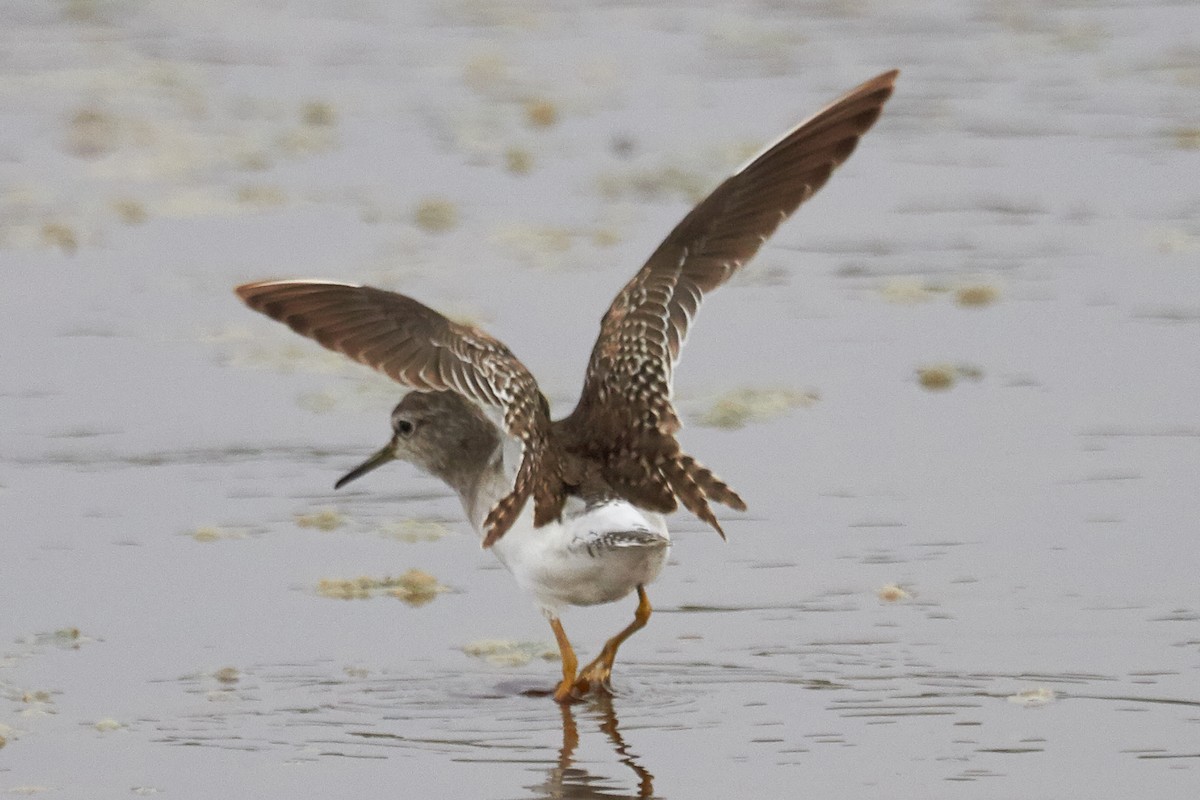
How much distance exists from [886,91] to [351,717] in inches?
97.1

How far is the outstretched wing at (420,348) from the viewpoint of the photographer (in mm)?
6145

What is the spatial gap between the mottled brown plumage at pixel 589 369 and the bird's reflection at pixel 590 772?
52 centimetres

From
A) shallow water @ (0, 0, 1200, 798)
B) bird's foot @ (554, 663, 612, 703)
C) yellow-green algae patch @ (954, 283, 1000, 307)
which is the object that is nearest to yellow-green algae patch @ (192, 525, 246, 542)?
shallow water @ (0, 0, 1200, 798)

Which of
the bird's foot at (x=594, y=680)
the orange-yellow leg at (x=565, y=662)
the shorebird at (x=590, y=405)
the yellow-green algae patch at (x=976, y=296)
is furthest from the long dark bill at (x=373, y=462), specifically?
the yellow-green algae patch at (x=976, y=296)

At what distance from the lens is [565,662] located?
6.27 m

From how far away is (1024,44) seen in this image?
14.4 m

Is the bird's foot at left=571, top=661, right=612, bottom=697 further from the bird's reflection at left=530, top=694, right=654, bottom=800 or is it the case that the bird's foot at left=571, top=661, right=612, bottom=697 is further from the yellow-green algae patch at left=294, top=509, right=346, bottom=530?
the yellow-green algae patch at left=294, top=509, right=346, bottom=530

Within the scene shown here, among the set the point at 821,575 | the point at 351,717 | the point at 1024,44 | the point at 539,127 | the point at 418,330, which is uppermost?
the point at 1024,44

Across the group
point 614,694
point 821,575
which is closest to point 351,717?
point 614,694

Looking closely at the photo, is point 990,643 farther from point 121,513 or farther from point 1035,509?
point 121,513

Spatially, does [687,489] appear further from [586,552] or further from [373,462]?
[373,462]

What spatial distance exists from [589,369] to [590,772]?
1.40m

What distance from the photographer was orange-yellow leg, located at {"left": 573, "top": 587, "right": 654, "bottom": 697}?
6.17 meters

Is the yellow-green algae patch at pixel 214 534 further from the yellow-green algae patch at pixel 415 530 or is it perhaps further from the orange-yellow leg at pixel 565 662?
the orange-yellow leg at pixel 565 662
